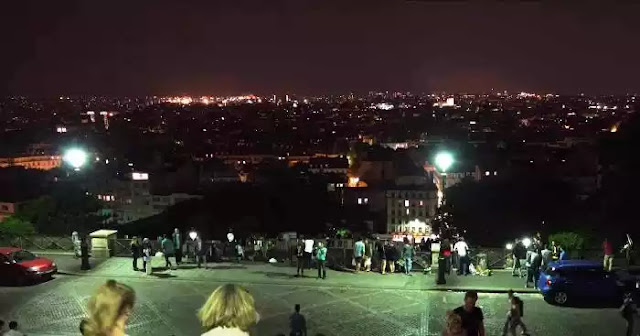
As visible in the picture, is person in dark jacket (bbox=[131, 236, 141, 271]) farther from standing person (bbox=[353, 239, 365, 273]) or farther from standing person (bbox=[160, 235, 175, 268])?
standing person (bbox=[353, 239, 365, 273])

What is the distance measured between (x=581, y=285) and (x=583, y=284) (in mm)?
47

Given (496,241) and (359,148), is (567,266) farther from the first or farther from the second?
(359,148)

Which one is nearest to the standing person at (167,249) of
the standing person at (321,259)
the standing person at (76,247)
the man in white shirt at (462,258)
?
the standing person at (76,247)

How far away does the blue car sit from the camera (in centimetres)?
1489

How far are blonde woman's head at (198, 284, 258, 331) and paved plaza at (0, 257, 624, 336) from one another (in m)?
9.50

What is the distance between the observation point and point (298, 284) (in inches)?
677

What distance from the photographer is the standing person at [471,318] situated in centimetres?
799

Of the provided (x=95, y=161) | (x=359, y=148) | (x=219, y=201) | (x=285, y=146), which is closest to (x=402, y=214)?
(x=219, y=201)

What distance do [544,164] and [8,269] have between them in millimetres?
91626

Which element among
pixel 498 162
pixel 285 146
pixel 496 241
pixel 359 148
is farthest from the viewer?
pixel 285 146

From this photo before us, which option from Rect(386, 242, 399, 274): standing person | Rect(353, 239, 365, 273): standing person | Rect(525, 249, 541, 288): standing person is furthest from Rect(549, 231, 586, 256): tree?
Rect(353, 239, 365, 273): standing person

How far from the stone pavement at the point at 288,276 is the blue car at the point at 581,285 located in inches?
43.9

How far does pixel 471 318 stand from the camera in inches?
317

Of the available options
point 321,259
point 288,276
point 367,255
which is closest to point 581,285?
point 367,255
